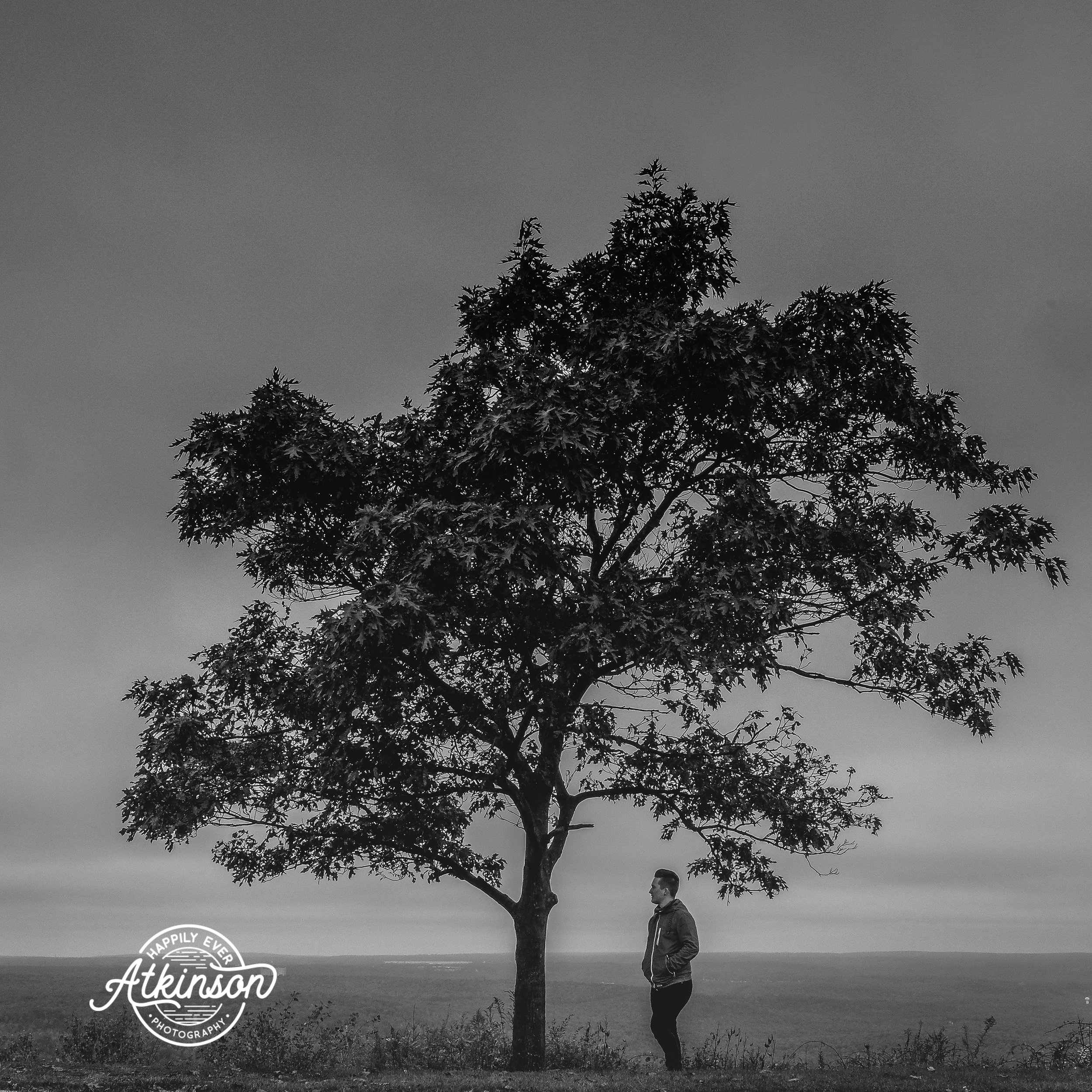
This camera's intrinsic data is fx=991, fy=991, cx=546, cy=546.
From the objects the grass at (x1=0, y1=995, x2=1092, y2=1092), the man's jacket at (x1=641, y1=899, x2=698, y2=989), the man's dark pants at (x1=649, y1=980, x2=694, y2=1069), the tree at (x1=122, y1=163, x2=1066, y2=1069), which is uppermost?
the tree at (x1=122, y1=163, x2=1066, y2=1069)

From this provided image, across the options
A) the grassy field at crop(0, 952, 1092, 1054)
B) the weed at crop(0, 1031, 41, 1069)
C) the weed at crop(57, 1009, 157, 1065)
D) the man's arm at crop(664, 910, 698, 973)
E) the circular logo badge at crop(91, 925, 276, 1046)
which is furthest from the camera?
the grassy field at crop(0, 952, 1092, 1054)

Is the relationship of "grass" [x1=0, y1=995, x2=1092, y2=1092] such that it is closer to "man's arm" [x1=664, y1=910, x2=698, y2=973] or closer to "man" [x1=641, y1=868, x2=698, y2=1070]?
"man" [x1=641, y1=868, x2=698, y2=1070]

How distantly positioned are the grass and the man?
534 mm

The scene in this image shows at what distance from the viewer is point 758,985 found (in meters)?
80.5

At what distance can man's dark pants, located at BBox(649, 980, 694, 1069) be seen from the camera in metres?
13.2

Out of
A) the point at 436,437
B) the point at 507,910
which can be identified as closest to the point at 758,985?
the point at 507,910

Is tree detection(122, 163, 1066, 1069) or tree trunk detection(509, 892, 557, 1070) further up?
tree detection(122, 163, 1066, 1069)

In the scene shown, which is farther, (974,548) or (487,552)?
(974,548)

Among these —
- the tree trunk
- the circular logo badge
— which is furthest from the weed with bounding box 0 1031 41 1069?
the tree trunk

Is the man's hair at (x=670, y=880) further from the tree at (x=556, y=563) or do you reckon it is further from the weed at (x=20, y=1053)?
the weed at (x=20, y=1053)

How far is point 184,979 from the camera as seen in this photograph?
15.6 m

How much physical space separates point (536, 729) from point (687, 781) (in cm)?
268

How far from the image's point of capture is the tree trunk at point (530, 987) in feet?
52.6

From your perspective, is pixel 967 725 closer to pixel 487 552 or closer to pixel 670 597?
pixel 670 597
